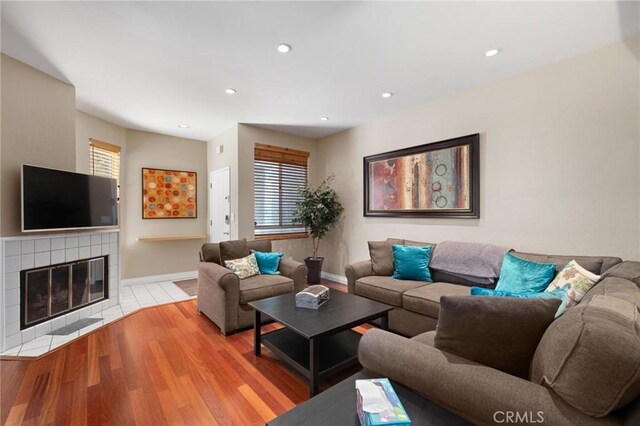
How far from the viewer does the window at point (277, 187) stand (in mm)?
4730

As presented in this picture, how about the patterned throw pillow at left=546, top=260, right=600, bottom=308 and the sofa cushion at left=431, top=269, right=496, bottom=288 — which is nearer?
the patterned throw pillow at left=546, top=260, right=600, bottom=308

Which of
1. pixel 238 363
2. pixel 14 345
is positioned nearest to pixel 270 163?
pixel 238 363

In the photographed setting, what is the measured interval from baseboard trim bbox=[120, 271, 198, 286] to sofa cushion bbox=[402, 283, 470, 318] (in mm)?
4143

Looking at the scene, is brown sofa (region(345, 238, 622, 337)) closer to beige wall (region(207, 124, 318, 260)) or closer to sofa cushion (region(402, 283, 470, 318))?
sofa cushion (region(402, 283, 470, 318))

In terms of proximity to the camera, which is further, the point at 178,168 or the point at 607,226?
the point at 178,168

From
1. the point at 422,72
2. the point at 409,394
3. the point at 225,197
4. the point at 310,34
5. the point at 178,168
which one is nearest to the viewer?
the point at 409,394

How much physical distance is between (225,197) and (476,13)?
159 inches

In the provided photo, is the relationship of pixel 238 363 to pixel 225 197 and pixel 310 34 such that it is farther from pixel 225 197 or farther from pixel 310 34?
pixel 225 197

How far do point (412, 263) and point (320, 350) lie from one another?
4.87ft

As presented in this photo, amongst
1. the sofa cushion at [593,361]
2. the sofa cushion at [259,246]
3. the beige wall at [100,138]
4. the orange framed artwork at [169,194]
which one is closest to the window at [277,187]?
the sofa cushion at [259,246]

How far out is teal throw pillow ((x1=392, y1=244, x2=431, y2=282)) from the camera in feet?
10.2

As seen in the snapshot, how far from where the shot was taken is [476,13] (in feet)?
6.44

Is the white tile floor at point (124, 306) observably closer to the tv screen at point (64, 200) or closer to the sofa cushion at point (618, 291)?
the tv screen at point (64, 200)

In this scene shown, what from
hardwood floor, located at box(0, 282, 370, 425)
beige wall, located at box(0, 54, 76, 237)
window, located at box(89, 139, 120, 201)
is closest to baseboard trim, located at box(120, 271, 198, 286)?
window, located at box(89, 139, 120, 201)
